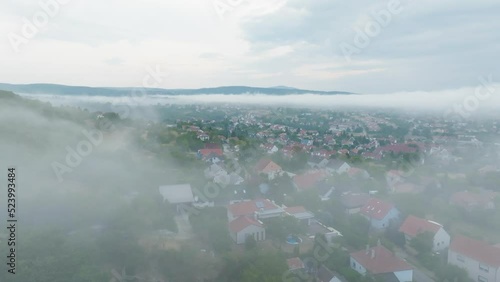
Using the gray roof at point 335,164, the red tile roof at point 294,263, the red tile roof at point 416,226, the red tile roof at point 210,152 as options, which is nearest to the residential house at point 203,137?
the red tile roof at point 210,152

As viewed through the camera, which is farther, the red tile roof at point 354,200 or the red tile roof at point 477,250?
the red tile roof at point 354,200

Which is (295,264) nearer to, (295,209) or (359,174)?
(295,209)

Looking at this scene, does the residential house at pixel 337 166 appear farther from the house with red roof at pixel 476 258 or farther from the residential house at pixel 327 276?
the residential house at pixel 327 276

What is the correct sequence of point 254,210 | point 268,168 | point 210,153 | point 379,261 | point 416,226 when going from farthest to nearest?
1. point 210,153
2. point 268,168
3. point 254,210
4. point 416,226
5. point 379,261

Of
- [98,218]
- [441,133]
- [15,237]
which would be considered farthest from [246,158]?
[441,133]

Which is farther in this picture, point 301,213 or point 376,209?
point 376,209

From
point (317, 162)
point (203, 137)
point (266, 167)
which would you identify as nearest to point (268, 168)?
point (266, 167)
